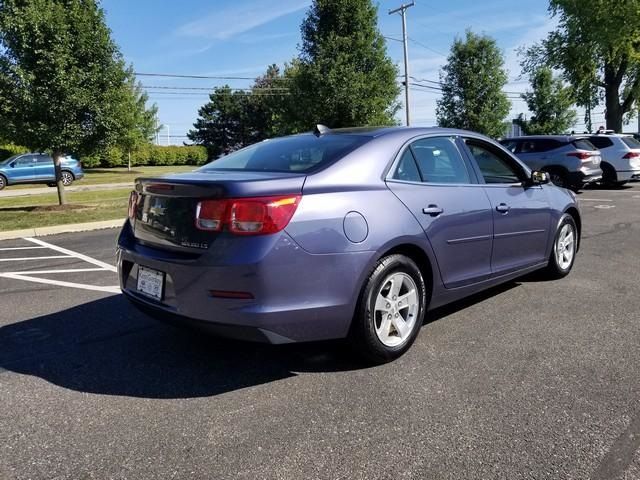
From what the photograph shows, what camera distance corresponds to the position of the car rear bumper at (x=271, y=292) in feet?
9.77

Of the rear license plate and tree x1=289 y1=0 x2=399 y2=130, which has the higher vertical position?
tree x1=289 y1=0 x2=399 y2=130

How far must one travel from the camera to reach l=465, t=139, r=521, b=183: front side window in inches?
179

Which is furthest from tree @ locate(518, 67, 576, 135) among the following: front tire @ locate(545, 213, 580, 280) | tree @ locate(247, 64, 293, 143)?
front tire @ locate(545, 213, 580, 280)

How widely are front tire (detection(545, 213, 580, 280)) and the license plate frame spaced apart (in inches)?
149

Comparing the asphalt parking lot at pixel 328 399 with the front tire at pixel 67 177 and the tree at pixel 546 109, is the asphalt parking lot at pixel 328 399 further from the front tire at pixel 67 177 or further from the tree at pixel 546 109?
the tree at pixel 546 109

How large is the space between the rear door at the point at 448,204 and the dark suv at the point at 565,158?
10.6 meters

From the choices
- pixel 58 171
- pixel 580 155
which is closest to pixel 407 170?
pixel 58 171

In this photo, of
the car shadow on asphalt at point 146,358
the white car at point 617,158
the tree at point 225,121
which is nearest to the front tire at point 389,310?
the car shadow on asphalt at point 146,358

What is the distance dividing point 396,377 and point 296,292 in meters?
0.85

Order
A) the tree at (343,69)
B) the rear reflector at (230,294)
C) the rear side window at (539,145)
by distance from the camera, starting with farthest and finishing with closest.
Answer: the tree at (343,69), the rear side window at (539,145), the rear reflector at (230,294)

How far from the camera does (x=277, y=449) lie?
2566 millimetres

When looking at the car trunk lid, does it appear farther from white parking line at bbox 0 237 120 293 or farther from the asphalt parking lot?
white parking line at bbox 0 237 120 293

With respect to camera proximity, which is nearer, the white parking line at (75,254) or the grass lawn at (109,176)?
the white parking line at (75,254)

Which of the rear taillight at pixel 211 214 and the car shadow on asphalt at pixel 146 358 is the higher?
the rear taillight at pixel 211 214
